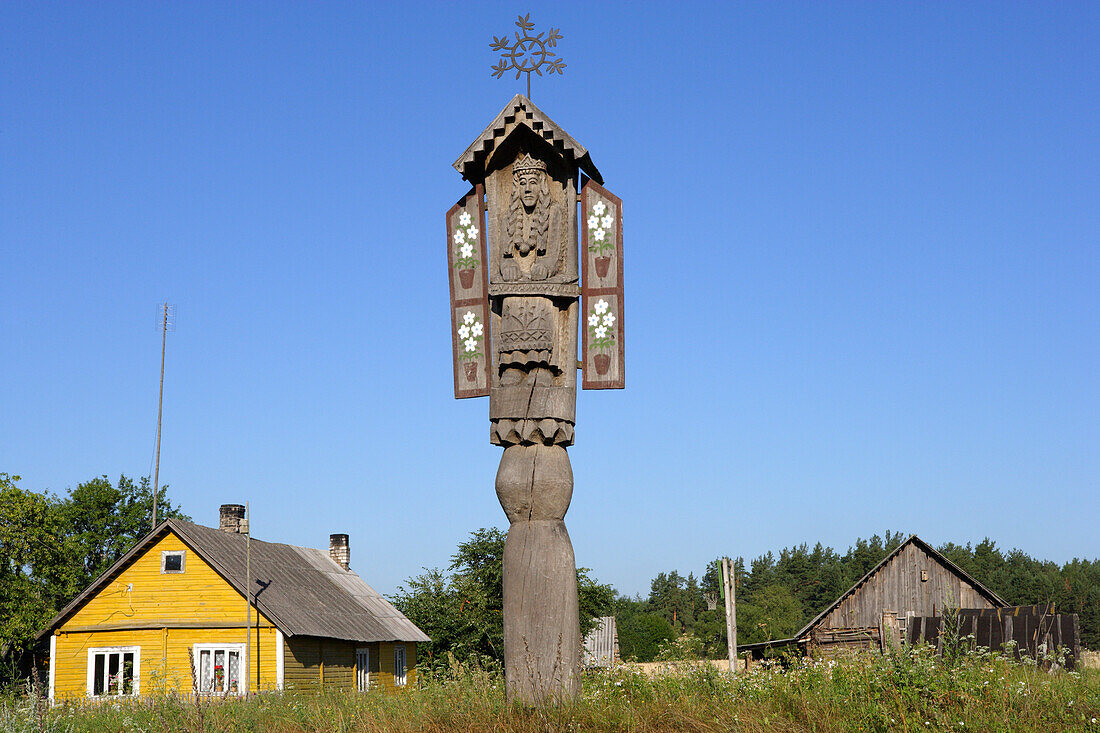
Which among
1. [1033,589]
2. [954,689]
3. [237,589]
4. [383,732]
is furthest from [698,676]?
[1033,589]

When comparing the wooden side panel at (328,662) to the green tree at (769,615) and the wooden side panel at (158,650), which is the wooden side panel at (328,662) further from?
the green tree at (769,615)

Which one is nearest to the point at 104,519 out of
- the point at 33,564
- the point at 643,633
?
the point at 33,564

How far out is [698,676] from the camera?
8219mm

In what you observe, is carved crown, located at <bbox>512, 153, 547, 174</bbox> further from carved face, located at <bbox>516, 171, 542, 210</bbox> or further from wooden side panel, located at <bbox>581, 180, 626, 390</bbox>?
wooden side panel, located at <bbox>581, 180, 626, 390</bbox>

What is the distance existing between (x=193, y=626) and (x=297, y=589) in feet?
12.3

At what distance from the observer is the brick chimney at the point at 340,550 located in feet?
126

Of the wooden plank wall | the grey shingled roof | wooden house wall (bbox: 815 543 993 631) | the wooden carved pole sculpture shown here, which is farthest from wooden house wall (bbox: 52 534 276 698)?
the wooden carved pole sculpture

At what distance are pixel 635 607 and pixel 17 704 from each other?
7005cm

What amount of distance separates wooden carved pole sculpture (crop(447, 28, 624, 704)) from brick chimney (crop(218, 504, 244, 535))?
2679 cm

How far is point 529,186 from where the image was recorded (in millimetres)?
9062

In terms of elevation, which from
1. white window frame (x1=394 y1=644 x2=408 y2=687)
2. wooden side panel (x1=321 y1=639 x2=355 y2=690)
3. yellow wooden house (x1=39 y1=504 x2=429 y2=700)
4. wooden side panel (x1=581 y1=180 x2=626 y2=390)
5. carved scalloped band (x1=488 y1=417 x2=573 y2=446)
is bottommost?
white window frame (x1=394 y1=644 x2=408 y2=687)

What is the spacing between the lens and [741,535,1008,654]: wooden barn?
30.5 metres

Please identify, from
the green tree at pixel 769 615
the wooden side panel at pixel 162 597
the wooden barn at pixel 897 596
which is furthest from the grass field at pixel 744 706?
the green tree at pixel 769 615

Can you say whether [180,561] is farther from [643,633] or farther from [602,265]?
[643,633]
